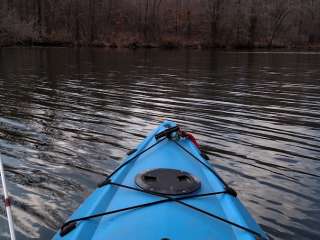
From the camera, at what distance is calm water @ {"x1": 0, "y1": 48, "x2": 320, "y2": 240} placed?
236 inches

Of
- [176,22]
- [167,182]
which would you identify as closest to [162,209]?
[167,182]

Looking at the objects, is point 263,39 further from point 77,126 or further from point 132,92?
point 77,126

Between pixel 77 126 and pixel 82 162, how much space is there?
2940 millimetres

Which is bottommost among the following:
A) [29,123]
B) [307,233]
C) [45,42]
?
[307,233]

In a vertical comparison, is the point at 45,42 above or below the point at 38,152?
above

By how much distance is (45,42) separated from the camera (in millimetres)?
52188

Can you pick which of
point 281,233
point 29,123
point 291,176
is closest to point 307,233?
point 281,233

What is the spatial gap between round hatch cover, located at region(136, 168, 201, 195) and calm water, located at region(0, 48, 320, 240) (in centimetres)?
155

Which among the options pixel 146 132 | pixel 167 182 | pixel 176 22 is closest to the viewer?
pixel 167 182

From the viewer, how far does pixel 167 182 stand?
178 inches

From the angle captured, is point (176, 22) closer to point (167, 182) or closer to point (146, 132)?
point (146, 132)

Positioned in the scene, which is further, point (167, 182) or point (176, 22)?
point (176, 22)

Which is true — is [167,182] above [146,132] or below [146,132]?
above

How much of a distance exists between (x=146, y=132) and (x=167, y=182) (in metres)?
5.51
